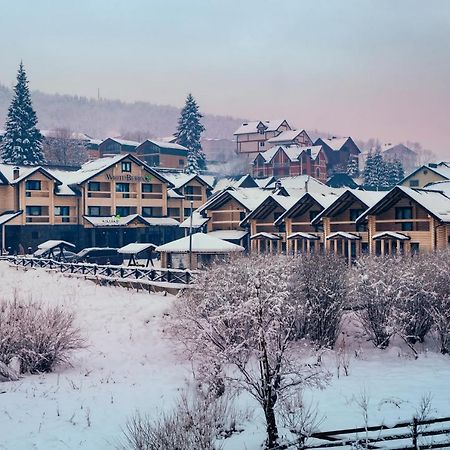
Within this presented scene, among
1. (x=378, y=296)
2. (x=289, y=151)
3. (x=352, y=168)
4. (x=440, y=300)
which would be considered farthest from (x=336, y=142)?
(x=378, y=296)

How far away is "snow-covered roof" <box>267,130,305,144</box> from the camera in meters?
104

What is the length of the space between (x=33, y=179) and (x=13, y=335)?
39957 mm

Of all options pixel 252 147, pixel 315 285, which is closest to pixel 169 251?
pixel 315 285

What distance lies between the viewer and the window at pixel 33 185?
2271 inches

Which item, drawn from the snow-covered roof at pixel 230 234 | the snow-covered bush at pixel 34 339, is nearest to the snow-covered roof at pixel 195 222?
the snow-covered roof at pixel 230 234

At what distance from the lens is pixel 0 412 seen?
16156mm

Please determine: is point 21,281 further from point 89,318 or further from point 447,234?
point 447,234

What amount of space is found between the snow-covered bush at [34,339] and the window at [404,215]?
2448 cm

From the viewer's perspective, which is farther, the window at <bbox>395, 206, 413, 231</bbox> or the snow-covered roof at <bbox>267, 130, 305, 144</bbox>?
the snow-covered roof at <bbox>267, 130, 305, 144</bbox>

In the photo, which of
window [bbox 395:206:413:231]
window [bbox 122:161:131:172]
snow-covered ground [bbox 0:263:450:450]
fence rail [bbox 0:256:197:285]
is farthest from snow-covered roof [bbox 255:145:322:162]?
snow-covered ground [bbox 0:263:450:450]

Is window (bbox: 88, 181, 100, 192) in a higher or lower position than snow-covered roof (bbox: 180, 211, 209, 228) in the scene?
higher

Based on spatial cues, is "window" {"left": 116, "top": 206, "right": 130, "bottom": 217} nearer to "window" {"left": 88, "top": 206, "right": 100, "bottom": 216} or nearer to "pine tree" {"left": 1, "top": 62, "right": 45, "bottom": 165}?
"window" {"left": 88, "top": 206, "right": 100, "bottom": 216}

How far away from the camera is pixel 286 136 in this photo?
104750 millimetres

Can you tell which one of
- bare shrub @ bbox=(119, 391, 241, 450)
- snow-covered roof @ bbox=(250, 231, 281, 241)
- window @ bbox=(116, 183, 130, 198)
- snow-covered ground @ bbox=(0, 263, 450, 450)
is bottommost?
snow-covered ground @ bbox=(0, 263, 450, 450)
